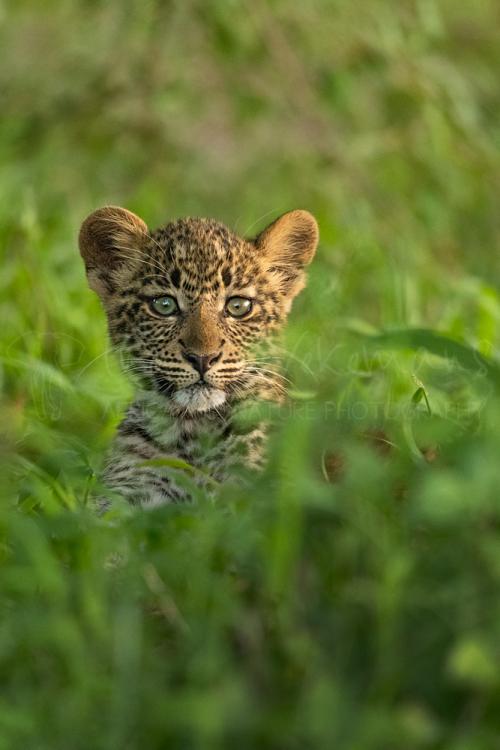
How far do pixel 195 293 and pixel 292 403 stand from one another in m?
0.63

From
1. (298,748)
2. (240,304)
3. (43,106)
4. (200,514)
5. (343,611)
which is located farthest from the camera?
(43,106)

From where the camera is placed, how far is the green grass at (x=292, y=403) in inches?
119

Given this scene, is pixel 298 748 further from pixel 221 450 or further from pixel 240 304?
pixel 240 304

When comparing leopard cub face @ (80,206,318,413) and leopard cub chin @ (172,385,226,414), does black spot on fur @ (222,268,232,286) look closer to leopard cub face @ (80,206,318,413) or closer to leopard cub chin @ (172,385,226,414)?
leopard cub face @ (80,206,318,413)

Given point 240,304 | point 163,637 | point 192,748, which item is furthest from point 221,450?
point 192,748

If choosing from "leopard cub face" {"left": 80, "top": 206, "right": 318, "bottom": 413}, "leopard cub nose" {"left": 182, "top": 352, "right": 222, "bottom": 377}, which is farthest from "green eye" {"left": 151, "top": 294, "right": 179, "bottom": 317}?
"leopard cub nose" {"left": 182, "top": 352, "right": 222, "bottom": 377}

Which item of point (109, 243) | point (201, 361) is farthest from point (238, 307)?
point (109, 243)

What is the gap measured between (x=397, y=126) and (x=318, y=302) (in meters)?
3.23

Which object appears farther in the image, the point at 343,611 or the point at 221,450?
the point at 221,450

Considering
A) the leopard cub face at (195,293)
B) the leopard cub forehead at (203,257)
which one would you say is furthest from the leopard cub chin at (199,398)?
the leopard cub forehead at (203,257)

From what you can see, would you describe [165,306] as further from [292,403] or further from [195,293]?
[292,403]

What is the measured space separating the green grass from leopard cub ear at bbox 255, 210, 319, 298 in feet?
0.84

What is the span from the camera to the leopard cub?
16.8 ft

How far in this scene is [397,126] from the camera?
9.02 metres
